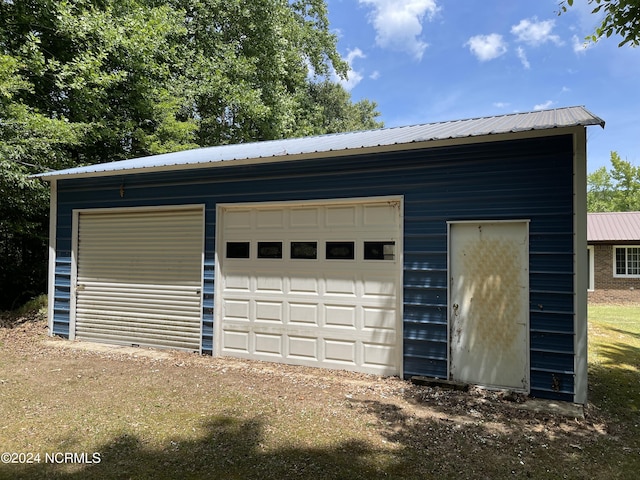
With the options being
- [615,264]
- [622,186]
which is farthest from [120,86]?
[622,186]

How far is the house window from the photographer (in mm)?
14906

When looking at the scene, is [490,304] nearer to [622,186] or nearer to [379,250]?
[379,250]

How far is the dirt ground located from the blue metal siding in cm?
53

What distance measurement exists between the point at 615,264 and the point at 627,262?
42 centimetres

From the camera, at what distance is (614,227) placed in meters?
15.7

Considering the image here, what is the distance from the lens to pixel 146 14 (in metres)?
12.2

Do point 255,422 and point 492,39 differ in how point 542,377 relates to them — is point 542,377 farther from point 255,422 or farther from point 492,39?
point 492,39

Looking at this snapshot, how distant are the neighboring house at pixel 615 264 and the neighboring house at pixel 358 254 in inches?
462

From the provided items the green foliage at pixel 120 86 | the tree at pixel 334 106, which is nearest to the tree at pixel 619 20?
the green foliage at pixel 120 86

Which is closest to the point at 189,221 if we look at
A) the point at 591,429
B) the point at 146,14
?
the point at 591,429

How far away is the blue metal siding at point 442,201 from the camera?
4316 millimetres

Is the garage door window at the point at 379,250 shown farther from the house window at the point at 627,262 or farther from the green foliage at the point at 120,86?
the house window at the point at 627,262

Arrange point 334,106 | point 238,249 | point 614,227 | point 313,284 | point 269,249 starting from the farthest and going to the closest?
point 334,106
point 614,227
point 238,249
point 269,249
point 313,284

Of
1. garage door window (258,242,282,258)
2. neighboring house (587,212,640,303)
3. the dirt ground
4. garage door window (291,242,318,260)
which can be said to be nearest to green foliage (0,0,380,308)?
the dirt ground
